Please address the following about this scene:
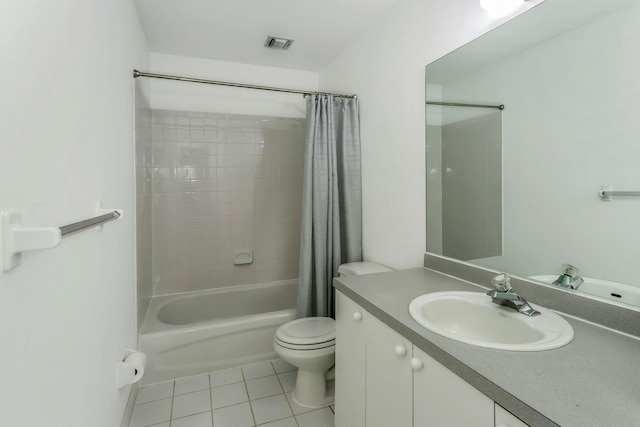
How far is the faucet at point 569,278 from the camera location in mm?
1058

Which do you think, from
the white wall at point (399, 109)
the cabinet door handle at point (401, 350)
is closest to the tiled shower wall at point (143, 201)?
the white wall at point (399, 109)

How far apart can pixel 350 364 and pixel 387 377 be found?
11.8 inches

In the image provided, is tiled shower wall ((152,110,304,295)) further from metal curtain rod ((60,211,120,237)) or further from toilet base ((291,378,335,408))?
metal curtain rod ((60,211,120,237))

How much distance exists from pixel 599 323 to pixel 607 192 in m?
0.40

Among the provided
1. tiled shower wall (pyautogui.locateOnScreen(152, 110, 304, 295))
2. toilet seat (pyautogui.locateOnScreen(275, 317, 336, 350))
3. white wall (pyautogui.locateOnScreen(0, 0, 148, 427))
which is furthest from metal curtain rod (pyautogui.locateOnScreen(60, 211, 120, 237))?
tiled shower wall (pyautogui.locateOnScreen(152, 110, 304, 295))

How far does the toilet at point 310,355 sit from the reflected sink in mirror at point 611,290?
112 cm

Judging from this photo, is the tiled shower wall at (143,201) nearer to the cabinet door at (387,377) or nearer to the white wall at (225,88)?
the white wall at (225,88)

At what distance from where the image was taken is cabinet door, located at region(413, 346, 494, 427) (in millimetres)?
754

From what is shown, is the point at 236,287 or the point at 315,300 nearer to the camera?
the point at 315,300

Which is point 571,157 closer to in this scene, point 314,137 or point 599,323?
point 599,323

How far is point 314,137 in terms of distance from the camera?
7.31 feet

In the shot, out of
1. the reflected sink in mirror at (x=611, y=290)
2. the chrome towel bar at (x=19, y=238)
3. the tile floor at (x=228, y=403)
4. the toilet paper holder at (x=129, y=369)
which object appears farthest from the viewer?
the tile floor at (x=228, y=403)

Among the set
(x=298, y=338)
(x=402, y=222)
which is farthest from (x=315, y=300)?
(x=402, y=222)

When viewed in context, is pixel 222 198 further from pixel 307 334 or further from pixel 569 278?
pixel 569 278
